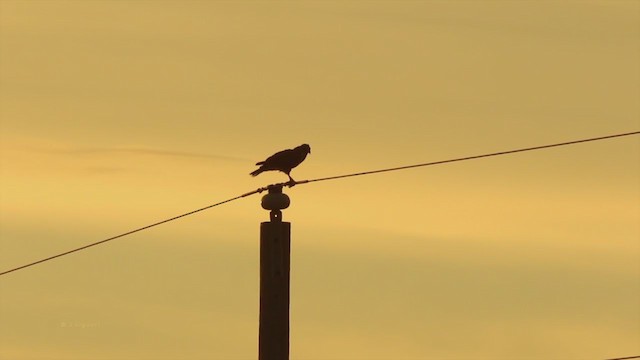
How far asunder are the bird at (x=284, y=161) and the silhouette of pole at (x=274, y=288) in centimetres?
773

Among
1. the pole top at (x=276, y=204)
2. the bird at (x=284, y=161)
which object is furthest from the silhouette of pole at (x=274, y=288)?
the bird at (x=284, y=161)

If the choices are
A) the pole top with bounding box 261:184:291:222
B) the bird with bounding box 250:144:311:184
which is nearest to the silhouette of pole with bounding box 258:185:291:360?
the pole top with bounding box 261:184:291:222

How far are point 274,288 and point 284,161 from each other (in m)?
9.40

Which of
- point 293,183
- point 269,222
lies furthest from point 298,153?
point 269,222

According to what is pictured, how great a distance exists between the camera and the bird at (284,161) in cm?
2766

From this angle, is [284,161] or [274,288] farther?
[284,161]

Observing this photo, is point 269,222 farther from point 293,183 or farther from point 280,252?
point 293,183

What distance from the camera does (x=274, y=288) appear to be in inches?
750

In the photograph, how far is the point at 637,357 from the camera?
1966 cm

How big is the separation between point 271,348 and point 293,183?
11.6 feet

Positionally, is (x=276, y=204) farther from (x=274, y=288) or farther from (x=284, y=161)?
(x=284, y=161)

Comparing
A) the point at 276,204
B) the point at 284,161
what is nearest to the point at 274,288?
the point at 276,204

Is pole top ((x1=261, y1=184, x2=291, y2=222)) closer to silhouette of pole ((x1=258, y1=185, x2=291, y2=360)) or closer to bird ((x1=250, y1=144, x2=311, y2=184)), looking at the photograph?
silhouette of pole ((x1=258, y1=185, x2=291, y2=360))

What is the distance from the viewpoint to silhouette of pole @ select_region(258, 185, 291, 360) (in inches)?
739
